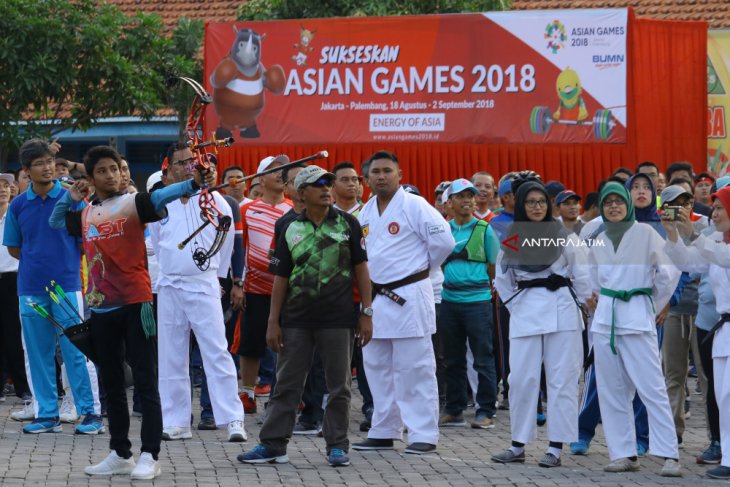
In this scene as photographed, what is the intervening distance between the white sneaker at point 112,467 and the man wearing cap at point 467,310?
139 inches

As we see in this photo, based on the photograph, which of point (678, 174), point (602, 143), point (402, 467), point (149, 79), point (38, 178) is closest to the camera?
point (402, 467)

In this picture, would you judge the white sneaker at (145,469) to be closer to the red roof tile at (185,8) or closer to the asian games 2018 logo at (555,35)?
the asian games 2018 logo at (555,35)

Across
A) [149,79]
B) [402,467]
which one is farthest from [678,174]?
[149,79]

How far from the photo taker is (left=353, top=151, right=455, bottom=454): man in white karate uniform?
9617mm

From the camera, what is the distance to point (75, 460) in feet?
29.8

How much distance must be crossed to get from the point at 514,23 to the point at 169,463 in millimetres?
10352

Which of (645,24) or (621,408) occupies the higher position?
(645,24)

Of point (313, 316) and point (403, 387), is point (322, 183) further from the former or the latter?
point (403, 387)

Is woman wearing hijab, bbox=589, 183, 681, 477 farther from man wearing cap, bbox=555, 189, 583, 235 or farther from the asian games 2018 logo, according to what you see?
the asian games 2018 logo

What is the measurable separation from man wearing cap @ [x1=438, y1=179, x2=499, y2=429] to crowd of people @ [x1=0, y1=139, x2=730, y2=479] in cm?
2

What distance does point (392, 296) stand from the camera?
31.7 feet

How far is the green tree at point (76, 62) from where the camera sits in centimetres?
1948

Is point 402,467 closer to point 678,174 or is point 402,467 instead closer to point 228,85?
point 678,174

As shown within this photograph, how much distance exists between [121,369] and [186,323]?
179 centimetres
